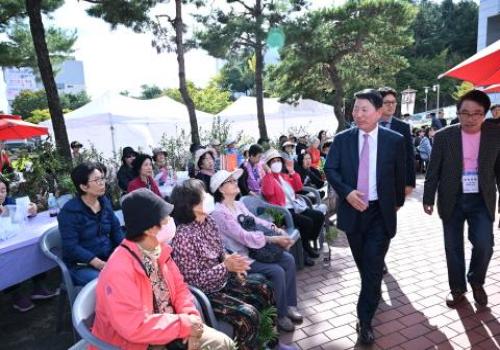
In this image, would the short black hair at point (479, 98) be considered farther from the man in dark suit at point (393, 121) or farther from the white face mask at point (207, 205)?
the white face mask at point (207, 205)

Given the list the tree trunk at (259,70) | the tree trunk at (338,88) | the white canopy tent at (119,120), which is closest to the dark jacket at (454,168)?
the white canopy tent at (119,120)

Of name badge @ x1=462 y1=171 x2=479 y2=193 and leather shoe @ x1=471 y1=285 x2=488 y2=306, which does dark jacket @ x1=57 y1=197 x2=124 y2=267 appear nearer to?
name badge @ x1=462 y1=171 x2=479 y2=193

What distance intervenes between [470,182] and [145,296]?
9.00 ft

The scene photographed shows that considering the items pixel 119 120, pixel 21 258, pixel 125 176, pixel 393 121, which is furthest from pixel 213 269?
pixel 119 120

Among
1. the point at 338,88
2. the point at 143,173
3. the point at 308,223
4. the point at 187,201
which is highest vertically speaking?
the point at 338,88

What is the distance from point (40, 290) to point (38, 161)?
1.94m

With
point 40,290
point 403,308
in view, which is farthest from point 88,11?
point 403,308

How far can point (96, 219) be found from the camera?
303cm

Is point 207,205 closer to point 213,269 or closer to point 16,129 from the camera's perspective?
point 213,269

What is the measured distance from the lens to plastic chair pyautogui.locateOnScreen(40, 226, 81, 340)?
2713 millimetres

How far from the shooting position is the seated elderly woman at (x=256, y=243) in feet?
9.77

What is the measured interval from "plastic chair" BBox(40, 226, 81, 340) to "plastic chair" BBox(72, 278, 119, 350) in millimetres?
890

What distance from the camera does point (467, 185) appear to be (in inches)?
125

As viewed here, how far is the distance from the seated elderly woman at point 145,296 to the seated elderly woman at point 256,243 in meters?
0.99
